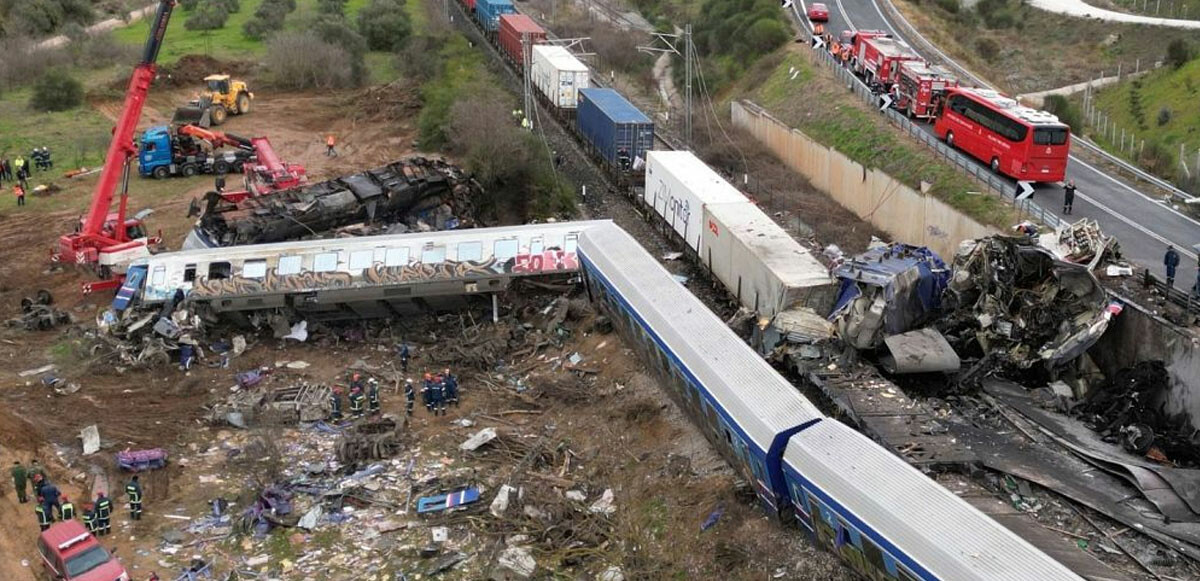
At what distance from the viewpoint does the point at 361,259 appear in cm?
2547

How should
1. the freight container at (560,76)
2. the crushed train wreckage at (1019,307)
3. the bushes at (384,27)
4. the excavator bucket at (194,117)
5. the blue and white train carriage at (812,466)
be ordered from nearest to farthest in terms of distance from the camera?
the blue and white train carriage at (812,466) → the crushed train wreckage at (1019,307) → the freight container at (560,76) → the excavator bucket at (194,117) → the bushes at (384,27)

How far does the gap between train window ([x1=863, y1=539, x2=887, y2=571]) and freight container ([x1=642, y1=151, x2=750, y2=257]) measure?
14049 mm

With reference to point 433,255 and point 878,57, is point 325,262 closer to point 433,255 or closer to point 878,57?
point 433,255

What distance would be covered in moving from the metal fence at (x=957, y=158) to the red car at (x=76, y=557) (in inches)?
893

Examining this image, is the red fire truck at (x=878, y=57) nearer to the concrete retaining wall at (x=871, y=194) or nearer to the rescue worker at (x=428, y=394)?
the concrete retaining wall at (x=871, y=194)

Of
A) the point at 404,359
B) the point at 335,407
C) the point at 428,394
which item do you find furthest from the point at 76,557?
the point at 404,359

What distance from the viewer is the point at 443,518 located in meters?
18.4

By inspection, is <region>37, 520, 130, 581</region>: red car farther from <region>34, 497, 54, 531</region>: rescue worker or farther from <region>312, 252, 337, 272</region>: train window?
<region>312, 252, 337, 272</region>: train window

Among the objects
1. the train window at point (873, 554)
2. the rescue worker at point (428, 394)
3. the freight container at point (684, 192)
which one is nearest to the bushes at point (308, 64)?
the freight container at point (684, 192)

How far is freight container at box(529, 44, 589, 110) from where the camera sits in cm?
4091

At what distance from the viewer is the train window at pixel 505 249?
25.8 m

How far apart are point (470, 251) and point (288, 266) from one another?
4.58m

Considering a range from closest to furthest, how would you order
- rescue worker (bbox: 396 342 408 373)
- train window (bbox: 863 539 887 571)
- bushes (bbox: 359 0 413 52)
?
train window (bbox: 863 539 887 571) → rescue worker (bbox: 396 342 408 373) → bushes (bbox: 359 0 413 52)

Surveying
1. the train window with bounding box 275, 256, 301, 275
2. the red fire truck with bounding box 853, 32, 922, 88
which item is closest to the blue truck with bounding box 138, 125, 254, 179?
the train window with bounding box 275, 256, 301, 275
